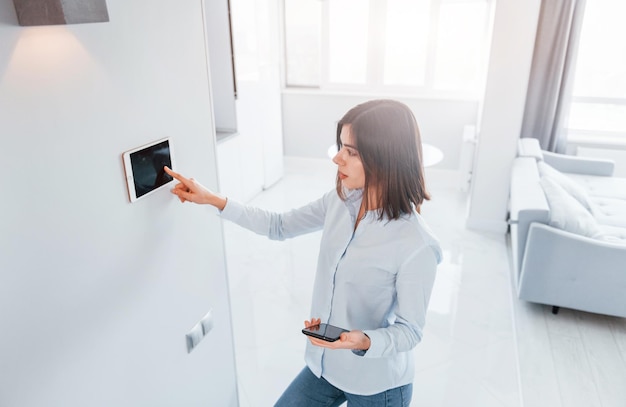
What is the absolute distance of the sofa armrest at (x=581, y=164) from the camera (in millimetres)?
3883

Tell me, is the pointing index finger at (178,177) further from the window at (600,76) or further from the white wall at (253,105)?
the window at (600,76)

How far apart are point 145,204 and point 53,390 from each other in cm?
44

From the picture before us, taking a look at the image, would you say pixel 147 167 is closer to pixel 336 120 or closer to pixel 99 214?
pixel 99 214

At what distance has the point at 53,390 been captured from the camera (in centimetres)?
95

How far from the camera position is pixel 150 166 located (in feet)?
3.74

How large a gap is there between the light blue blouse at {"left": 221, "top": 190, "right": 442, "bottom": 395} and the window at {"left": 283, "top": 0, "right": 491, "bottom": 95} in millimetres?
3820

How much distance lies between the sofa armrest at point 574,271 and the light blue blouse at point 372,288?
163 centimetres

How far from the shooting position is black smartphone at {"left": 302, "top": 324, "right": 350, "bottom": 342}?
3.74 feet

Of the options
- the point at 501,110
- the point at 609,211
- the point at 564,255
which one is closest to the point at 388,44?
the point at 501,110

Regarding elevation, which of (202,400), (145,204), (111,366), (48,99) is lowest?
(202,400)

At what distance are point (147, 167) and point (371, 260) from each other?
0.61 meters

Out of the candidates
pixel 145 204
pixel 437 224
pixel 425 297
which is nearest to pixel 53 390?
pixel 145 204

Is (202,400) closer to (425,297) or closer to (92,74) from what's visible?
(425,297)

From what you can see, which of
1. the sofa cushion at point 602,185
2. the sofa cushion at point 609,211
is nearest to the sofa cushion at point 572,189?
the sofa cushion at point 609,211
